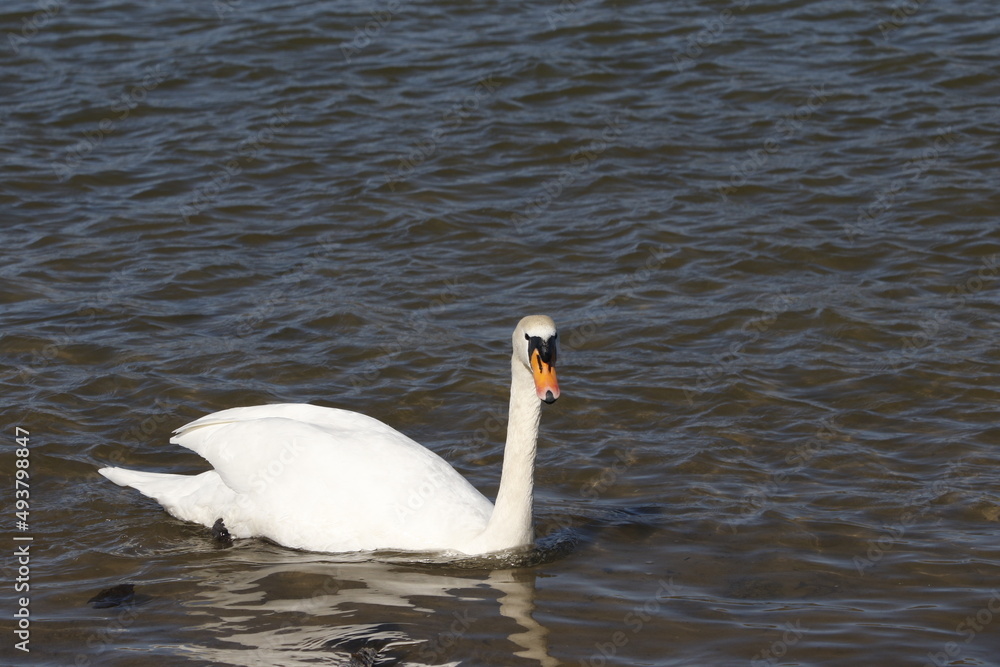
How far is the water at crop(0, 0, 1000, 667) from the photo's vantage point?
19.9 feet

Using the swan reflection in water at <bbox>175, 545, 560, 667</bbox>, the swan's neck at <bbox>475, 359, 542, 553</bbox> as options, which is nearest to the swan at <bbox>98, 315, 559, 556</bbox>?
the swan's neck at <bbox>475, 359, 542, 553</bbox>

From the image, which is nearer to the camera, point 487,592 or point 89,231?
point 487,592

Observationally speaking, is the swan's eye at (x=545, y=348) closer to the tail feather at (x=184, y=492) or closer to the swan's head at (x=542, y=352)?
the swan's head at (x=542, y=352)

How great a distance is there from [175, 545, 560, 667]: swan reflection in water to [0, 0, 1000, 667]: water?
0.8 inches

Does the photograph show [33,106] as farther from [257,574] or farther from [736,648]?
[736,648]

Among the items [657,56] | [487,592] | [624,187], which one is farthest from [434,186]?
[487,592]

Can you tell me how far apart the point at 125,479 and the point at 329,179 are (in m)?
5.46

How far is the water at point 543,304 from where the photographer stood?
6059mm

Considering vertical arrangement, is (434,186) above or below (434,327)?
above

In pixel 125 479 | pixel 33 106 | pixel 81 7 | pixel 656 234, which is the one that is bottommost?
pixel 125 479

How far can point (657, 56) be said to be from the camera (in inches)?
568

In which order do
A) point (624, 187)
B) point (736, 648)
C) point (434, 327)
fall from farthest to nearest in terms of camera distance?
point (624, 187) → point (434, 327) → point (736, 648)

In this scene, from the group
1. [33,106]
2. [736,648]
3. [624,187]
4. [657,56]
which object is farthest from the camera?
[657,56]

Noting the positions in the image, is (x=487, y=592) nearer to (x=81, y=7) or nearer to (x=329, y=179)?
(x=329, y=179)
